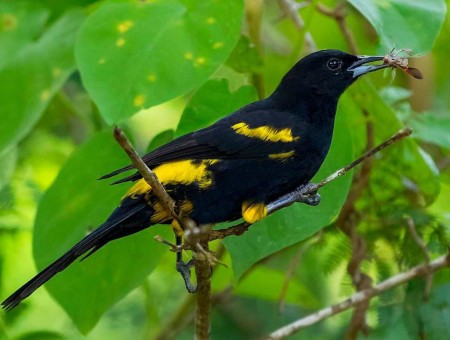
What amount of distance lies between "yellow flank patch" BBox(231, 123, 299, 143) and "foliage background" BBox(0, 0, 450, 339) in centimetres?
17

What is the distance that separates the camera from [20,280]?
357 centimetres

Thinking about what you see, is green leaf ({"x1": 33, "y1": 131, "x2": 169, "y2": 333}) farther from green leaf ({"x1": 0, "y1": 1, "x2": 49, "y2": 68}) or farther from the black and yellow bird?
green leaf ({"x1": 0, "y1": 1, "x2": 49, "y2": 68})

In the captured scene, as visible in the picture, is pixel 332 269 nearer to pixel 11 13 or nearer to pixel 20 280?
pixel 20 280

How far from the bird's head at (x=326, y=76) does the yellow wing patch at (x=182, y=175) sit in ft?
1.25

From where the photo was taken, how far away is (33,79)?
306 cm

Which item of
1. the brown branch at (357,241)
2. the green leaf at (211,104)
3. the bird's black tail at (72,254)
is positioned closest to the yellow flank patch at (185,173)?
the bird's black tail at (72,254)

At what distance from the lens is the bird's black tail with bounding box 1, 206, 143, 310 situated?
232 cm

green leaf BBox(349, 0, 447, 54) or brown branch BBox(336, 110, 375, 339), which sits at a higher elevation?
green leaf BBox(349, 0, 447, 54)

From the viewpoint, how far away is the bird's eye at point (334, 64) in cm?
272

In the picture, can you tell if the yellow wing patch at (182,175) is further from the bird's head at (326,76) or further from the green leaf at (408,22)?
the green leaf at (408,22)

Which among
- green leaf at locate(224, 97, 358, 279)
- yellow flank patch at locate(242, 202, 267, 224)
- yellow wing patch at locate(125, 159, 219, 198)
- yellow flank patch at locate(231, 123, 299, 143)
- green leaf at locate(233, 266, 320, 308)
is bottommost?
green leaf at locate(233, 266, 320, 308)

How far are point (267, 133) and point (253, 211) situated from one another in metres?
0.23

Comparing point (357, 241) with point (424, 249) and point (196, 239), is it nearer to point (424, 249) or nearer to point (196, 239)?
point (424, 249)

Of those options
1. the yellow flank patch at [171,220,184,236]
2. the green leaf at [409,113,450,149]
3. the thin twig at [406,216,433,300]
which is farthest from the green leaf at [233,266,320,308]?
the yellow flank patch at [171,220,184,236]
